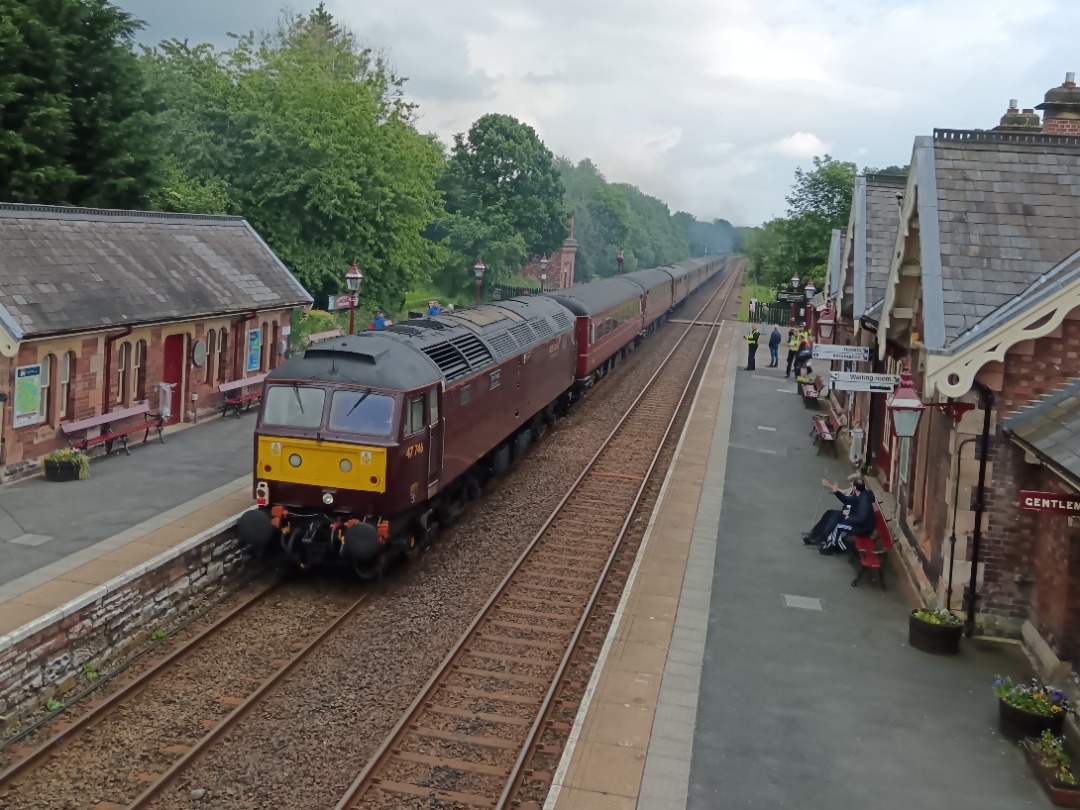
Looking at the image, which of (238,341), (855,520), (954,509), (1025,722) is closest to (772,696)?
(1025,722)

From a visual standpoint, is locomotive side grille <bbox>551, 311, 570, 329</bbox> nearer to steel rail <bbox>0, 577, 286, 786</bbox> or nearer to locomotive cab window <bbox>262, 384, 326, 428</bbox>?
locomotive cab window <bbox>262, 384, 326, 428</bbox>

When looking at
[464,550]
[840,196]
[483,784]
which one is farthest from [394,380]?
[840,196]

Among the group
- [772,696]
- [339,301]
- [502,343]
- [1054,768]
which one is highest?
[339,301]

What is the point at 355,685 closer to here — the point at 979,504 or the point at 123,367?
the point at 979,504

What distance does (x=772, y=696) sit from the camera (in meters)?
10.5

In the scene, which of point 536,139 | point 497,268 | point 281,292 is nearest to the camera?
point 281,292

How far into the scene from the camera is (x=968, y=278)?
12.9m

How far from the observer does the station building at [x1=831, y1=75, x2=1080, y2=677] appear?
1123cm

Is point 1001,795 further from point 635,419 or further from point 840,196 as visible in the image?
point 840,196

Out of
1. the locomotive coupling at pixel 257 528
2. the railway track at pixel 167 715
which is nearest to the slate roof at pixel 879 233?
the locomotive coupling at pixel 257 528

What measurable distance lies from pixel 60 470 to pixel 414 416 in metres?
7.17

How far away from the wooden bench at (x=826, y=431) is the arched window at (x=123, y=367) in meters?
15.0

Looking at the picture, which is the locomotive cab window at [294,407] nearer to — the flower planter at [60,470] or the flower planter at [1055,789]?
the flower planter at [60,470]

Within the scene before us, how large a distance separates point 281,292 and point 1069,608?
2054cm
